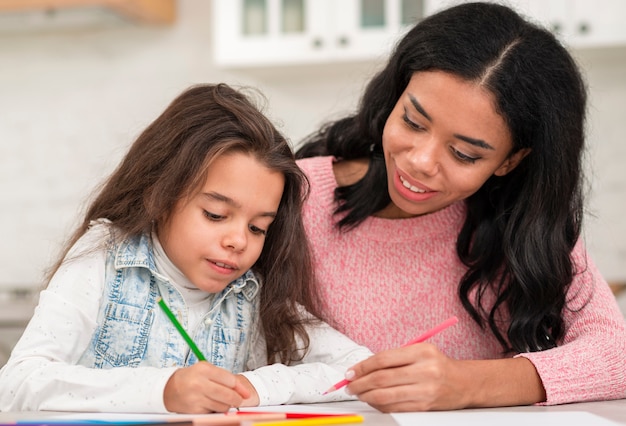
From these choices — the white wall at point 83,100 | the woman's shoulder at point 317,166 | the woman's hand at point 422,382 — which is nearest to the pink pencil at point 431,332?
the woman's hand at point 422,382

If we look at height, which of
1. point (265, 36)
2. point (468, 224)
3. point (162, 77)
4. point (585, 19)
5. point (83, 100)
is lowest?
point (83, 100)

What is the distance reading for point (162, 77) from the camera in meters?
3.36

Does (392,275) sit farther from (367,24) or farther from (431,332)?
(367,24)

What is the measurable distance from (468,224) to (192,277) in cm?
60

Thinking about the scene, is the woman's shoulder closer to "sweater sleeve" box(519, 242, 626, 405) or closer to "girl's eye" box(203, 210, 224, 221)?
"girl's eye" box(203, 210, 224, 221)

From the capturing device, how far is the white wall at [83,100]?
3.27 meters

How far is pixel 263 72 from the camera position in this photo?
3.17 meters

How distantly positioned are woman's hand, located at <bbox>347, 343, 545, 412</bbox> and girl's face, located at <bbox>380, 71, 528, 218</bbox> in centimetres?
36

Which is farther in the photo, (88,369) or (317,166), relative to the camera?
(317,166)

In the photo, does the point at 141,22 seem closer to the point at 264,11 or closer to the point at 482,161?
the point at 264,11

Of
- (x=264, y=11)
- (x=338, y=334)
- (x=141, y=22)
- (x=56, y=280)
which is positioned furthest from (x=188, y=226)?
(x=141, y=22)

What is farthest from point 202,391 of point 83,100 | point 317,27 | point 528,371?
point 83,100

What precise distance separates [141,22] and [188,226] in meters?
2.10

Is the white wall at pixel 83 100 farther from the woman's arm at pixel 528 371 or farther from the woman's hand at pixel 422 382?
the woman's hand at pixel 422 382
